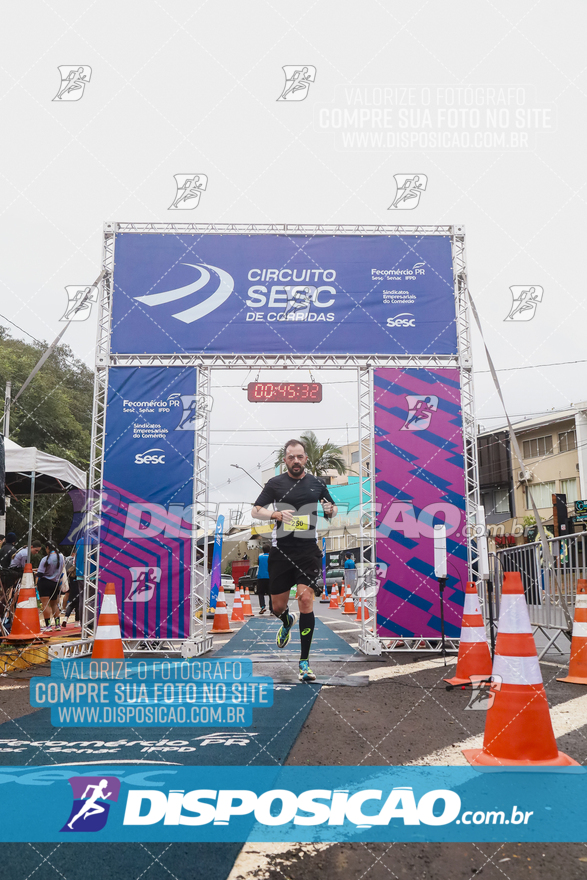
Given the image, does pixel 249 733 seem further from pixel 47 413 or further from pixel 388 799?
pixel 47 413

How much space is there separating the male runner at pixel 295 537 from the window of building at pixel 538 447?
1211 inches

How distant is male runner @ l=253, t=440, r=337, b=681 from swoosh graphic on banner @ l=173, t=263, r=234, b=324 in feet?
11.8

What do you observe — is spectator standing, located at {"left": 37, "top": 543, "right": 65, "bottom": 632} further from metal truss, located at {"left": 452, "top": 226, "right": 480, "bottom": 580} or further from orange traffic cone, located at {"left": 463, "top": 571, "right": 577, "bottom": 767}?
orange traffic cone, located at {"left": 463, "top": 571, "right": 577, "bottom": 767}

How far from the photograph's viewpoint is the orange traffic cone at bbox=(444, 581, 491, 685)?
6.16 m

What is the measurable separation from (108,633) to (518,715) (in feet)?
14.5

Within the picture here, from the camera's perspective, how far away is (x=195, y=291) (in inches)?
391

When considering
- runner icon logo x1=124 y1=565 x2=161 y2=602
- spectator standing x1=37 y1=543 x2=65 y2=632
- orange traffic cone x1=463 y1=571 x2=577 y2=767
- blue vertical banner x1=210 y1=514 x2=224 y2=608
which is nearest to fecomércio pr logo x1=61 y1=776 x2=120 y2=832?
orange traffic cone x1=463 y1=571 x2=577 y2=767

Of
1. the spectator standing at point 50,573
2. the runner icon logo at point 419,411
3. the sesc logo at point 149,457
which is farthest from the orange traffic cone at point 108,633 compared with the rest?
the spectator standing at point 50,573

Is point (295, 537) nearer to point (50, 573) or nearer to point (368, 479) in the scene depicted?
point (368, 479)

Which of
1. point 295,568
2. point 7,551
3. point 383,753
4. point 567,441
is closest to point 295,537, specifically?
point 295,568

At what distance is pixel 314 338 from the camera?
9914 mm

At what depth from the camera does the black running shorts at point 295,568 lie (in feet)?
22.1

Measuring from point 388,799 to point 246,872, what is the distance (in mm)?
862

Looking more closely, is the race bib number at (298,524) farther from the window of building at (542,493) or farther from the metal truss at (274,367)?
the window of building at (542,493)
